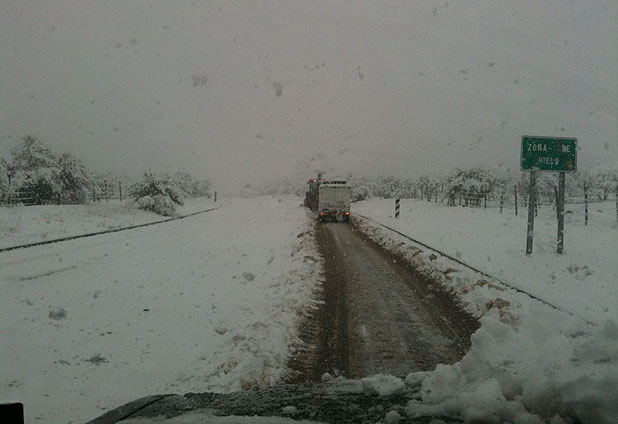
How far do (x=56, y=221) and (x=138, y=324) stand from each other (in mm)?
21919

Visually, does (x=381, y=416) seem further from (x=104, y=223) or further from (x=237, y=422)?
Result: (x=104, y=223)

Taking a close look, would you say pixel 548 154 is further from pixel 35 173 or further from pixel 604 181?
pixel 35 173

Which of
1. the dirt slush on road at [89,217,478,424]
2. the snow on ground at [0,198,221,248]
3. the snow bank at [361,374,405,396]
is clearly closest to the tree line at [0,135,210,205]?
the snow on ground at [0,198,221,248]

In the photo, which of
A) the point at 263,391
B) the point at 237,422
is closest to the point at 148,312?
the point at 263,391

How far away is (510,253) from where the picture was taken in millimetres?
14766

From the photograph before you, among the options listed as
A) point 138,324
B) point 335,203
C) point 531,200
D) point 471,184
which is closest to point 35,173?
point 335,203

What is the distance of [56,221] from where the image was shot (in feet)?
85.1

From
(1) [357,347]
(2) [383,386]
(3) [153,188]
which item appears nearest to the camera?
(2) [383,386]

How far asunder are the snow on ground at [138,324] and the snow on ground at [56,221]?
18.7ft

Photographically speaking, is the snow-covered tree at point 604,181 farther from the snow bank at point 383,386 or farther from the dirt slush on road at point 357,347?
the snow bank at point 383,386

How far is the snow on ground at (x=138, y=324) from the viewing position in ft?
16.8

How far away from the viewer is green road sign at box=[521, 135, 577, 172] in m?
12.8

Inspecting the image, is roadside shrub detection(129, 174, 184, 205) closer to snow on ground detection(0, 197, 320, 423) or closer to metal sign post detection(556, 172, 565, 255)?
snow on ground detection(0, 197, 320, 423)

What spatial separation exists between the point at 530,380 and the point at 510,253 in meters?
13.0
